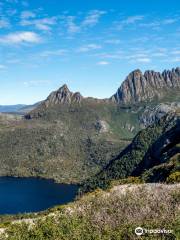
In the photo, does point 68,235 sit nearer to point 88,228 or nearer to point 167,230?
point 88,228

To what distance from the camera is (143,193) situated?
212 ft

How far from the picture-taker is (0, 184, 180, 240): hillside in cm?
5022

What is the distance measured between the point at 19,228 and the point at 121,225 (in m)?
15.3

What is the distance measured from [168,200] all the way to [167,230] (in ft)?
38.8

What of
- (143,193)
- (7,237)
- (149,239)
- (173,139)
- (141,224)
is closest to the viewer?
(149,239)

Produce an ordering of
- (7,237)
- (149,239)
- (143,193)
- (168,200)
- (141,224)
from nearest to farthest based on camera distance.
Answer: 1. (149,239)
2. (141,224)
3. (7,237)
4. (168,200)
5. (143,193)

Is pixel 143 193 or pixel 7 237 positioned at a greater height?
pixel 143 193

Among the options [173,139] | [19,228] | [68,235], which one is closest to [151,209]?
[68,235]

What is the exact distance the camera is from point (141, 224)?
51.6 meters

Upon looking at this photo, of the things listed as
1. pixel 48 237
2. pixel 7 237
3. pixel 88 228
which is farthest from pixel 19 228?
pixel 88 228

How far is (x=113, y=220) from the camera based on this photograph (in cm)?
5597

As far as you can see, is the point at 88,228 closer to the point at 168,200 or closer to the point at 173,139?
the point at 168,200

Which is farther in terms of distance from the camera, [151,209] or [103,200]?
[103,200]

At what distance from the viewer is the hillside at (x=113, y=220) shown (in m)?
50.2
